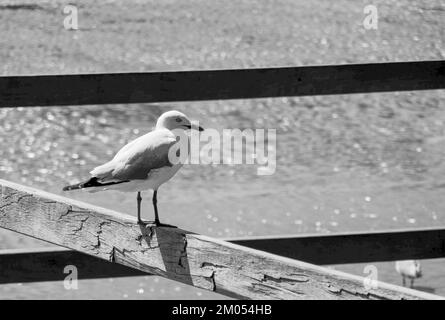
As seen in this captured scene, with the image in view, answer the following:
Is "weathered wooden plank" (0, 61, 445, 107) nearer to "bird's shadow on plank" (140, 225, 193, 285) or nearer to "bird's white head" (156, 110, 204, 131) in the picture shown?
"bird's white head" (156, 110, 204, 131)

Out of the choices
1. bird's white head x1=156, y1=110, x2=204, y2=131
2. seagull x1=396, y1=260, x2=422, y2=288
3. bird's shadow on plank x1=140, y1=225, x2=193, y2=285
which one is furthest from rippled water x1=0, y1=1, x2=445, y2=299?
bird's shadow on plank x1=140, y1=225, x2=193, y2=285

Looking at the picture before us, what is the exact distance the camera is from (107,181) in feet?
8.57

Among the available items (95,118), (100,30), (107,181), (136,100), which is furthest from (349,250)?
(100,30)

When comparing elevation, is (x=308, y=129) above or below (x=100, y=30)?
below

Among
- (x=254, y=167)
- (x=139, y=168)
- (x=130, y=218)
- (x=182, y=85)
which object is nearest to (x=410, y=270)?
(x=254, y=167)

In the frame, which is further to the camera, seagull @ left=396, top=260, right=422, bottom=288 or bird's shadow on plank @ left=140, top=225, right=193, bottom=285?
seagull @ left=396, top=260, right=422, bottom=288

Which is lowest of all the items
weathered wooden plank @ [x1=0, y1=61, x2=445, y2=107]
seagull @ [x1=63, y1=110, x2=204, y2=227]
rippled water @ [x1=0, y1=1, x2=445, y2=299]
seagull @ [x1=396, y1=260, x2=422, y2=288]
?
seagull @ [x1=63, y1=110, x2=204, y2=227]

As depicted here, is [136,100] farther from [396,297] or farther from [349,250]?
[396,297]

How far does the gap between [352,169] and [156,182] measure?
5.42m

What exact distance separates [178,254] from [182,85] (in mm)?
1322

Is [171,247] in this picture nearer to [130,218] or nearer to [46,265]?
[130,218]

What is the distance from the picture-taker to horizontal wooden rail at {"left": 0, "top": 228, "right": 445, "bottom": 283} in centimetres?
333

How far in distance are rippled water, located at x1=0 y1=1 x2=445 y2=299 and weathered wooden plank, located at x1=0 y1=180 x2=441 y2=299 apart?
3198mm

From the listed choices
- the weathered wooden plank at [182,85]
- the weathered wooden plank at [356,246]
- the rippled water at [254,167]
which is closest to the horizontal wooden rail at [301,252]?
the weathered wooden plank at [356,246]
